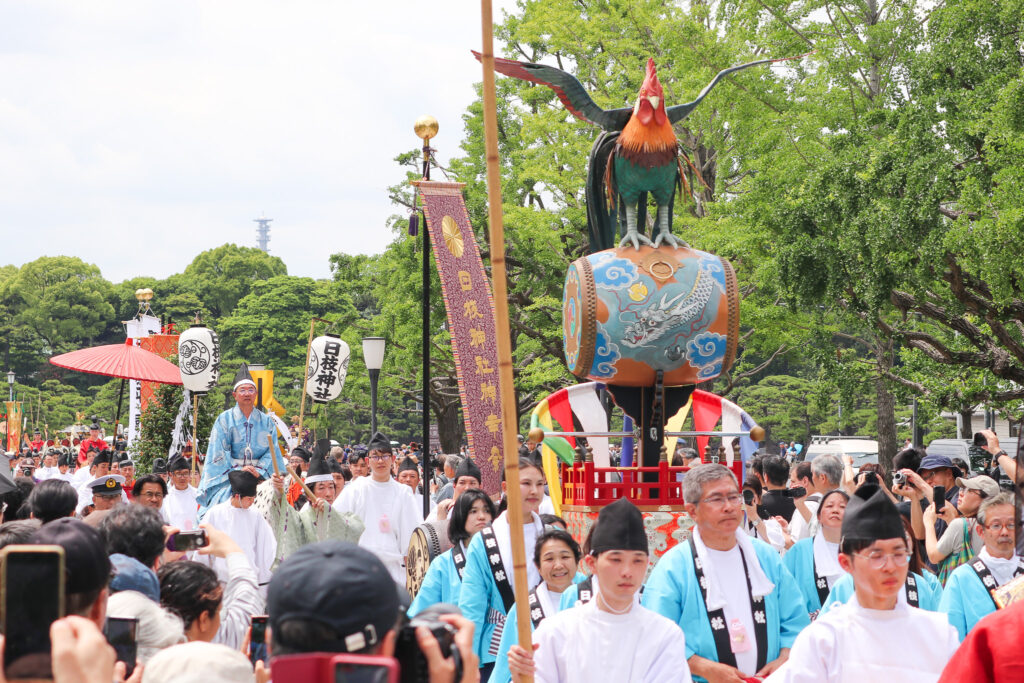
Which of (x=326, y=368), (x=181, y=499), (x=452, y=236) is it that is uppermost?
(x=452, y=236)

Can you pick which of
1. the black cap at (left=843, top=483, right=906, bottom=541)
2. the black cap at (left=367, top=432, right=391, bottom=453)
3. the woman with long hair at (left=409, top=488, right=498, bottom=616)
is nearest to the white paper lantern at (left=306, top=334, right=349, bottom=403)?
the black cap at (left=367, top=432, right=391, bottom=453)

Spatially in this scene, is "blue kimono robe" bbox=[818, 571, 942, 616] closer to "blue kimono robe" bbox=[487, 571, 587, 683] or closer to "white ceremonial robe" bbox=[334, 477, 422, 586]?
"blue kimono robe" bbox=[487, 571, 587, 683]

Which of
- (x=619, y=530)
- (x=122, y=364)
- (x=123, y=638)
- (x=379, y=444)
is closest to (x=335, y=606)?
(x=123, y=638)

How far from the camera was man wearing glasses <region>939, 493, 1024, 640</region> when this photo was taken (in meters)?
5.20

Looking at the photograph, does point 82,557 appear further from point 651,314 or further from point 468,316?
point 468,316

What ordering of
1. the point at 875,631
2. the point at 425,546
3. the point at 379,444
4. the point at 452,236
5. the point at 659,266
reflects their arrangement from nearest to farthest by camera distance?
the point at 875,631, the point at 425,546, the point at 659,266, the point at 379,444, the point at 452,236

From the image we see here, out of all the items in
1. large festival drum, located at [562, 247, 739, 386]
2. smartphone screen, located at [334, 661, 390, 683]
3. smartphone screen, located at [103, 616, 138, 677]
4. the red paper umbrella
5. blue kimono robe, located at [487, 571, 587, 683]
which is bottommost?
blue kimono robe, located at [487, 571, 587, 683]

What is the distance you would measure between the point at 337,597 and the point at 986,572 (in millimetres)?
4329

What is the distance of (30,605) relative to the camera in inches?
85.4

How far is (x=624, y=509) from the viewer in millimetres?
4191

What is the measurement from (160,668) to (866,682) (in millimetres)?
2240

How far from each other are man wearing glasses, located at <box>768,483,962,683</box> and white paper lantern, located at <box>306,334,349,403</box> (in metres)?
10.7

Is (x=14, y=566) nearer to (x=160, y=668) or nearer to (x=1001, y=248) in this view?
(x=160, y=668)

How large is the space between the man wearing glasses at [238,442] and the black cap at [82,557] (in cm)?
701
